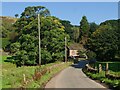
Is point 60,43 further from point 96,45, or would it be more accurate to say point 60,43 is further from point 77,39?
point 77,39

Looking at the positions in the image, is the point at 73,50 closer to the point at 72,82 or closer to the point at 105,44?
the point at 105,44

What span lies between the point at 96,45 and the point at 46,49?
61.3 ft

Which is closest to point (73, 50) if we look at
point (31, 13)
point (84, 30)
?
point (84, 30)

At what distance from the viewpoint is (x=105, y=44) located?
86.4 m

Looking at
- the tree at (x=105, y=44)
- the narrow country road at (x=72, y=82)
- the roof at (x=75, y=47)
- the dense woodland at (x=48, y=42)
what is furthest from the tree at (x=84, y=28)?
the narrow country road at (x=72, y=82)

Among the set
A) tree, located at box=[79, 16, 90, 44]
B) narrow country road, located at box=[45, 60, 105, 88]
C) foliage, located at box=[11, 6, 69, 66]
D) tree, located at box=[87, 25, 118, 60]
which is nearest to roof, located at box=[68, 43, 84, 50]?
tree, located at box=[79, 16, 90, 44]

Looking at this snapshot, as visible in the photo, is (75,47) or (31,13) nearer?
(31,13)

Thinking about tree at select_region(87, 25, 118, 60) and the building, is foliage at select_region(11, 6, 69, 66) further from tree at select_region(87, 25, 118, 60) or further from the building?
the building

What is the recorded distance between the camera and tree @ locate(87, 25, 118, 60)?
85.6 meters

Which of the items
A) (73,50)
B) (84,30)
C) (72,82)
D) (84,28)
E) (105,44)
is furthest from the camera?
(84,28)

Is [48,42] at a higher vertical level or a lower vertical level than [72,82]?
higher

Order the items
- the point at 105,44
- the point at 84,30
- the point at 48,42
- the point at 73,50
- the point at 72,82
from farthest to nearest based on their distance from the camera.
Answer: the point at 84,30 < the point at 73,50 < the point at 105,44 < the point at 48,42 < the point at 72,82

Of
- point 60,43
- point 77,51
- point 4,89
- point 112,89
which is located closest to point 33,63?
point 60,43

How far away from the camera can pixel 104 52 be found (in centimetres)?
8506
